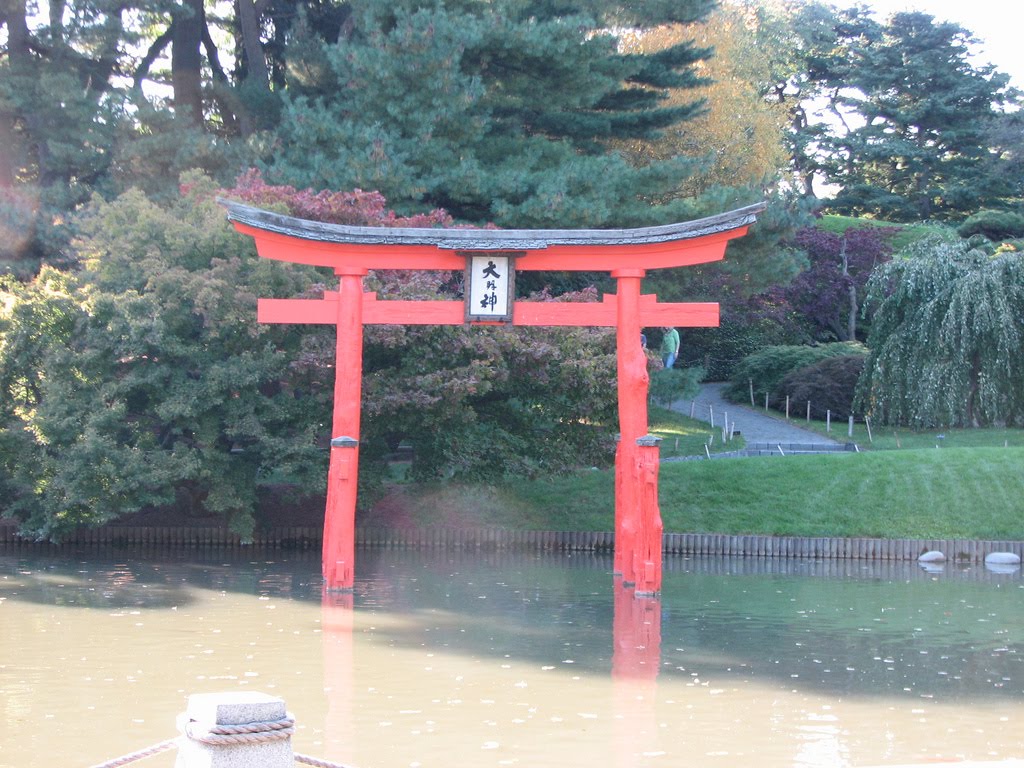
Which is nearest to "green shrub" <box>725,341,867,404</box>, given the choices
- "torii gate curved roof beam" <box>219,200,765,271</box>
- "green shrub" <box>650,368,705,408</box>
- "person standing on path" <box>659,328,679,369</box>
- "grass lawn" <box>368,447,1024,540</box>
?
"person standing on path" <box>659,328,679,369</box>

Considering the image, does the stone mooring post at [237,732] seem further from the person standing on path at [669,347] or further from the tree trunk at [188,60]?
the tree trunk at [188,60]

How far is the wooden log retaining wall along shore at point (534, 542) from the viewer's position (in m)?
18.9

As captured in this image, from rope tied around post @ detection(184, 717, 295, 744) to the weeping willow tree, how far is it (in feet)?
76.1

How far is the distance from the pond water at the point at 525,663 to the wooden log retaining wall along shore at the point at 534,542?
6.42 feet

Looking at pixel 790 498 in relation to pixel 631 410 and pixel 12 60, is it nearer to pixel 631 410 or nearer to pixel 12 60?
pixel 631 410

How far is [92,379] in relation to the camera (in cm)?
1752

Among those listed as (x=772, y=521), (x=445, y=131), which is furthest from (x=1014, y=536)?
(x=445, y=131)

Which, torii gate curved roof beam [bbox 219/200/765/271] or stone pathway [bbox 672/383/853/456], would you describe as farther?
stone pathway [bbox 672/383/853/456]

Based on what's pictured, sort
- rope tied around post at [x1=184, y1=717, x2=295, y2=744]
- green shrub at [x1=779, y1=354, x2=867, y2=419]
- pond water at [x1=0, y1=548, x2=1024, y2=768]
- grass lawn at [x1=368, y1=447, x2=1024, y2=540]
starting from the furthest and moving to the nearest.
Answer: green shrub at [x1=779, y1=354, x2=867, y2=419], grass lawn at [x1=368, y1=447, x2=1024, y2=540], pond water at [x1=0, y1=548, x2=1024, y2=768], rope tied around post at [x1=184, y1=717, x2=295, y2=744]

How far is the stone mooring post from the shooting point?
15.5 feet

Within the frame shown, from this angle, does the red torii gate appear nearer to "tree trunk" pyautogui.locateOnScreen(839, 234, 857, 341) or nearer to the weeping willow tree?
the weeping willow tree

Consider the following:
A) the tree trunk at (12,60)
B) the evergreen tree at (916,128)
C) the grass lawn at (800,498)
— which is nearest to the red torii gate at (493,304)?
the grass lawn at (800,498)

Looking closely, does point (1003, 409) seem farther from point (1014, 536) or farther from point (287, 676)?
point (287, 676)

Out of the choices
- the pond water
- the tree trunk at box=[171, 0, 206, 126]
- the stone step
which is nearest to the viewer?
the pond water
